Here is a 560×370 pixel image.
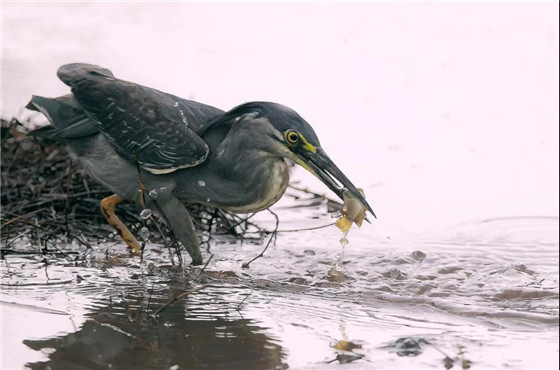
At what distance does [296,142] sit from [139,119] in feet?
3.57

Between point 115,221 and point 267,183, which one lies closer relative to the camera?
point 267,183

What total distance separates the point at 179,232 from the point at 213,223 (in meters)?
1.25

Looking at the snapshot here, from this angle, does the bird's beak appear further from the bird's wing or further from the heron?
the bird's wing

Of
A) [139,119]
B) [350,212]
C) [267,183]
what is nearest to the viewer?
[350,212]

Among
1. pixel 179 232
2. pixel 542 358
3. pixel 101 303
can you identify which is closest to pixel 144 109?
pixel 179 232

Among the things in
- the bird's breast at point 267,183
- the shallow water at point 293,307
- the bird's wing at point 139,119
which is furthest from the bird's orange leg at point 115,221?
the bird's breast at point 267,183

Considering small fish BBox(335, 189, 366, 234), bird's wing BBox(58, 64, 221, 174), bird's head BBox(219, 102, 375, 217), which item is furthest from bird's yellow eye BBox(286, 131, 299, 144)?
bird's wing BBox(58, 64, 221, 174)

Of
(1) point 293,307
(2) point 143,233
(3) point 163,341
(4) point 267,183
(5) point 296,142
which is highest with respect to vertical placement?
(5) point 296,142

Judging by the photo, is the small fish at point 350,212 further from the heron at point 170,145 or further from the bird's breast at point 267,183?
the bird's breast at point 267,183

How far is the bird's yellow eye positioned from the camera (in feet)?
18.8

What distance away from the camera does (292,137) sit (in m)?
5.73

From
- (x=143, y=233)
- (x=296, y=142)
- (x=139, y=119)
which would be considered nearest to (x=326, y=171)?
(x=296, y=142)

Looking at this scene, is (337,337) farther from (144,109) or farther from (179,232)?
(144,109)

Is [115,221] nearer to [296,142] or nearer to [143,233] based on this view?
[143,233]
